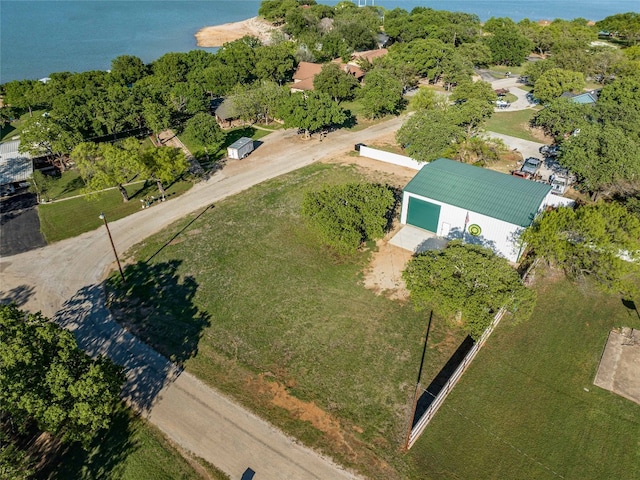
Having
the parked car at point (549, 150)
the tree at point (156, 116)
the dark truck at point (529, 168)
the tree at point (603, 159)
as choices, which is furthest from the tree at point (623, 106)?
the tree at point (156, 116)

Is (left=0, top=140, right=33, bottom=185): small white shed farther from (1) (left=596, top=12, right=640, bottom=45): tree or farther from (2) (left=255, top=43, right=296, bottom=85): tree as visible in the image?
(1) (left=596, top=12, right=640, bottom=45): tree

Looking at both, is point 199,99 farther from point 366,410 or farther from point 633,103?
point 633,103

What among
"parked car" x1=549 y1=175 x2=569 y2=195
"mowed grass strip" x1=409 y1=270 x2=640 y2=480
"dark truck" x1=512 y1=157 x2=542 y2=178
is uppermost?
"dark truck" x1=512 y1=157 x2=542 y2=178

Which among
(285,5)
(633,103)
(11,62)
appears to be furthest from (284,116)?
(11,62)

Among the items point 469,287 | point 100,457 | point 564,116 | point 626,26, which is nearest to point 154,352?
point 100,457

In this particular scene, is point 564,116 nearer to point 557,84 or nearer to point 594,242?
Answer: point 557,84

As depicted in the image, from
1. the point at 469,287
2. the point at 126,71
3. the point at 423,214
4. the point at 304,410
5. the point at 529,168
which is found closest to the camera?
the point at 304,410

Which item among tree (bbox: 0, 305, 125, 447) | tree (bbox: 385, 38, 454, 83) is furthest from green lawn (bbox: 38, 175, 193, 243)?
tree (bbox: 385, 38, 454, 83)
